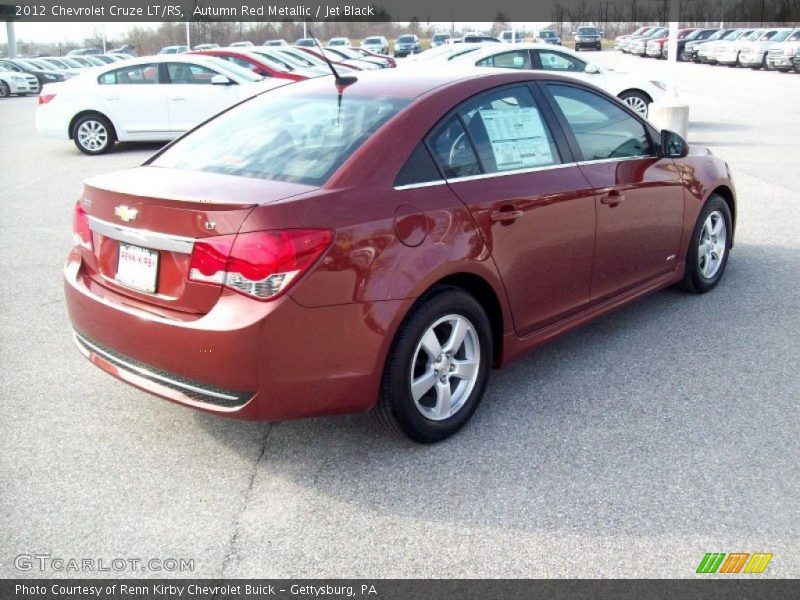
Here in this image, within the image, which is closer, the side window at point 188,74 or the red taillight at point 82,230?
the red taillight at point 82,230

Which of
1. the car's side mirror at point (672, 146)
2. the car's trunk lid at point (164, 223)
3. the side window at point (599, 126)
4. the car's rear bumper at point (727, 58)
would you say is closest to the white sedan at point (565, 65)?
the car's side mirror at point (672, 146)

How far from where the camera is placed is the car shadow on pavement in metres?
3.31

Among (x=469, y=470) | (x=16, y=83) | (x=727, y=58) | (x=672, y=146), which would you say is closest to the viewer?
(x=469, y=470)

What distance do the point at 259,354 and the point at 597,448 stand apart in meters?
1.63

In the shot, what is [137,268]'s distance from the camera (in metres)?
3.57

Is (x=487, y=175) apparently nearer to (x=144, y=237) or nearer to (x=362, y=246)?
(x=362, y=246)

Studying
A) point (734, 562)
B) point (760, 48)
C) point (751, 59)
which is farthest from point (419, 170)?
point (751, 59)

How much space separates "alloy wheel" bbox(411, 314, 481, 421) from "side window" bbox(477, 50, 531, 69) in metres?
10.1

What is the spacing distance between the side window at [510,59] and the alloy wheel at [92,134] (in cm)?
657

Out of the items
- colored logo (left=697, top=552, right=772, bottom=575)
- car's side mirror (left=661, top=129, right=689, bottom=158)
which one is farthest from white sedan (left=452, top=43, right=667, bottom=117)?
colored logo (left=697, top=552, right=772, bottom=575)

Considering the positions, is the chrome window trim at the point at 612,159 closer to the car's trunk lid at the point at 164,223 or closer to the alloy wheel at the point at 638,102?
the car's trunk lid at the point at 164,223

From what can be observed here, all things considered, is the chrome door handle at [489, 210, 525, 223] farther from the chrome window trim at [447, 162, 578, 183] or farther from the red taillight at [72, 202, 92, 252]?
the red taillight at [72, 202, 92, 252]

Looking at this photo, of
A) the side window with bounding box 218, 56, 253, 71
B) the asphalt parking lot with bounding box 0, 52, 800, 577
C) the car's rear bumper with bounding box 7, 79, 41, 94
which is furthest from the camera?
the car's rear bumper with bounding box 7, 79, 41, 94

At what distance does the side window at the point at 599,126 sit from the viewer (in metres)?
4.64
